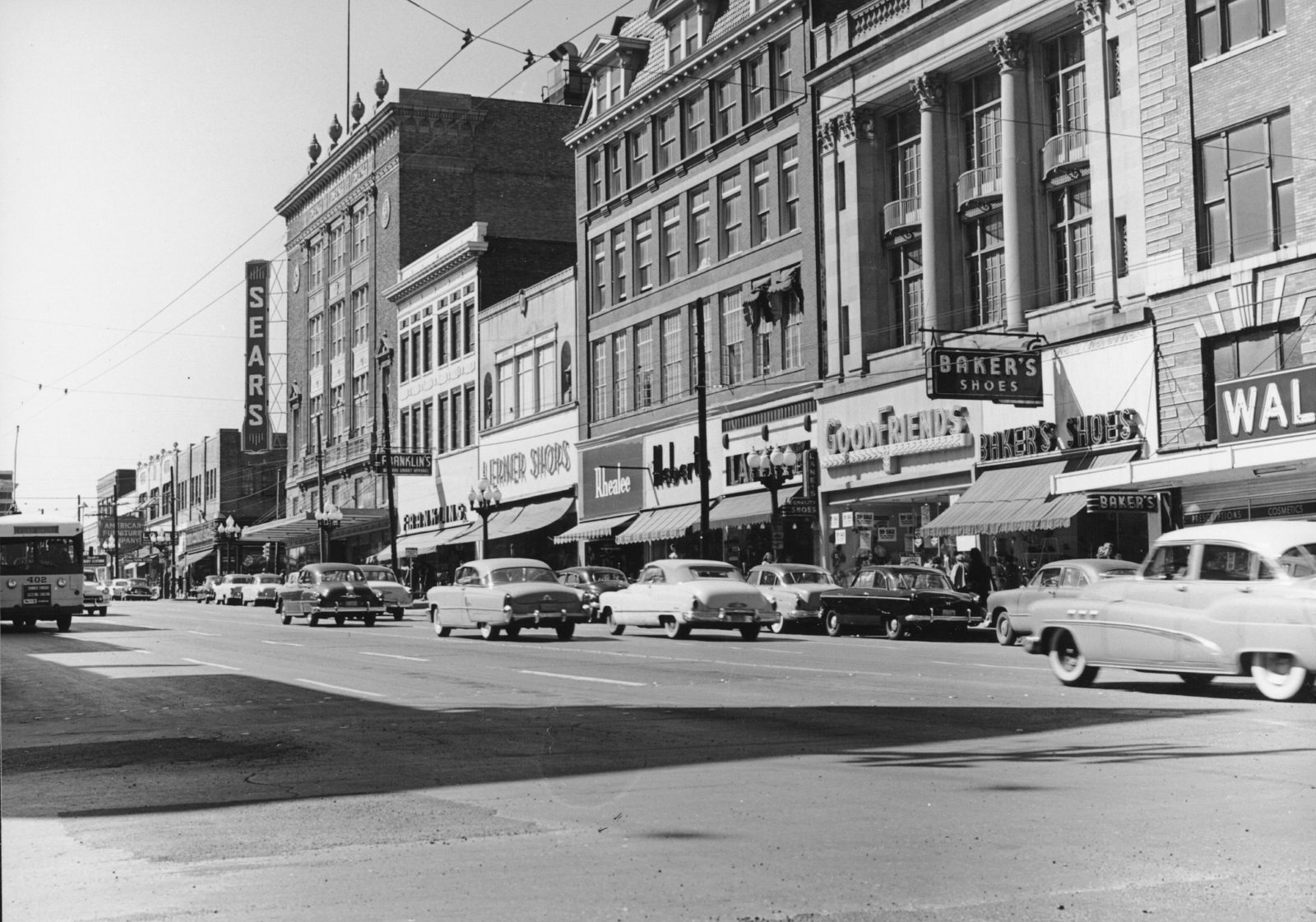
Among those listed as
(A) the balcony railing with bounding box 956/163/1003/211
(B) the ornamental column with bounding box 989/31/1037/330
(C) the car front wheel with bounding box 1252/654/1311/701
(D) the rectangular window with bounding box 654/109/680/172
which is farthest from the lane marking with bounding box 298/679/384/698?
(D) the rectangular window with bounding box 654/109/680/172

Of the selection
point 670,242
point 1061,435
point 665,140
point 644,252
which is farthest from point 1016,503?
point 644,252

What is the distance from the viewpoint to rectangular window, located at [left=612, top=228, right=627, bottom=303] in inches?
2200

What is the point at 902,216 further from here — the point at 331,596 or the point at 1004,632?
the point at 331,596

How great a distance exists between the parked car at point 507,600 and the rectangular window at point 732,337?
1803 centimetres

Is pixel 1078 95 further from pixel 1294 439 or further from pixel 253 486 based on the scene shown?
pixel 253 486

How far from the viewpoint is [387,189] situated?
78125mm

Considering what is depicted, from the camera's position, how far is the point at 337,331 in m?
87.3

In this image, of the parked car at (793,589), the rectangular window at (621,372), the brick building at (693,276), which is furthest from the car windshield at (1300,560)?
the rectangular window at (621,372)

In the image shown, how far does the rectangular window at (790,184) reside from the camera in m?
45.5

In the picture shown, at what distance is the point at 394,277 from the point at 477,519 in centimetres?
1701

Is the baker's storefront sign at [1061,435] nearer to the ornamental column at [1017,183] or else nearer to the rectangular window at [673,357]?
the ornamental column at [1017,183]

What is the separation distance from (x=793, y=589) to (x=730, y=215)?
19899 millimetres

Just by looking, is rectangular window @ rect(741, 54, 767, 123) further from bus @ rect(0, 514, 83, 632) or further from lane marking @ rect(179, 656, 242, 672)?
lane marking @ rect(179, 656, 242, 672)

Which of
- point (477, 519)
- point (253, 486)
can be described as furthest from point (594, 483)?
point (253, 486)
